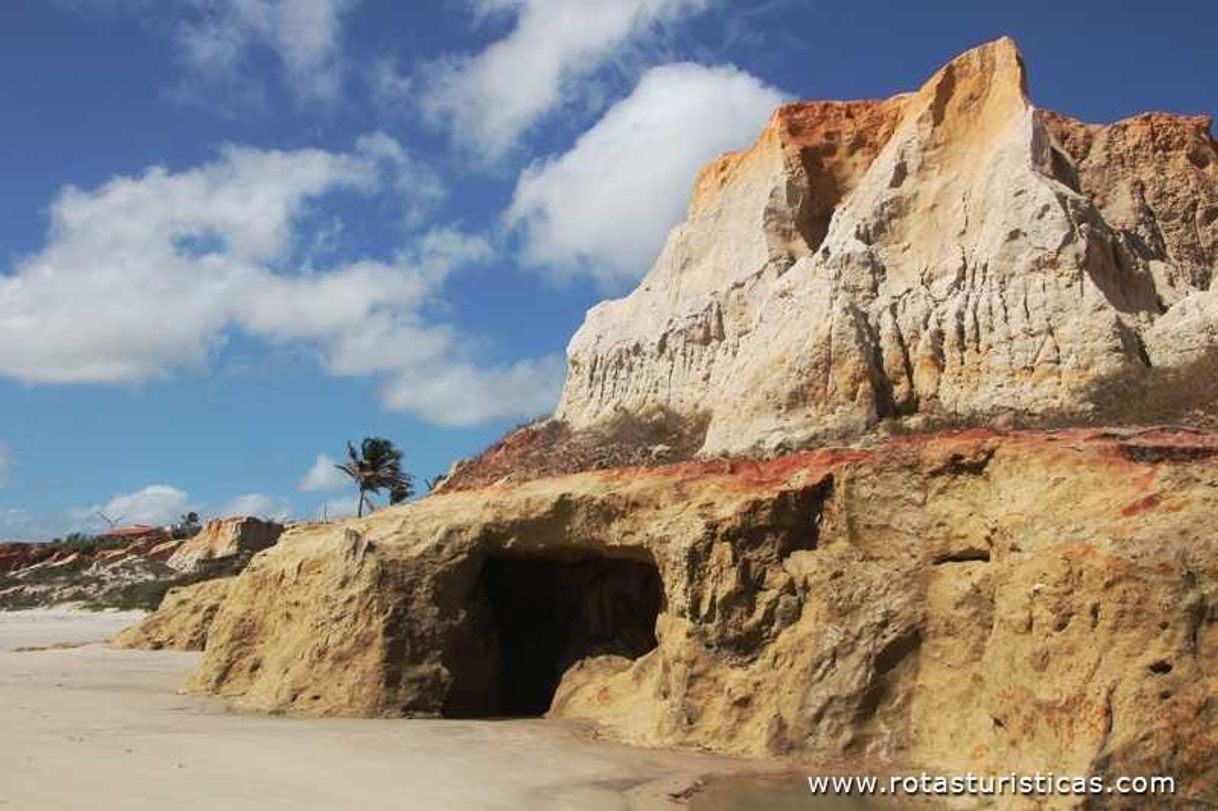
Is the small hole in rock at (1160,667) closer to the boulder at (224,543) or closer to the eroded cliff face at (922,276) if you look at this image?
the eroded cliff face at (922,276)

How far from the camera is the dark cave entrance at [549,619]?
54.6 ft

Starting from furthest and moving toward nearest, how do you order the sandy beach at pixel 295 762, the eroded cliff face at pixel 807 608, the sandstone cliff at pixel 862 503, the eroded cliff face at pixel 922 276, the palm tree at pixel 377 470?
the palm tree at pixel 377 470, the eroded cliff face at pixel 922 276, the sandstone cliff at pixel 862 503, the sandy beach at pixel 295 762, the eroded cliff face at pixel 807 608

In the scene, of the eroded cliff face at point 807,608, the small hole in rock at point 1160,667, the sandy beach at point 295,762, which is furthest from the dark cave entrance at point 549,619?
the small hole in rock at point 1160,667

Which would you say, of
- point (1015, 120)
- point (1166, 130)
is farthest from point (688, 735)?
point (1166, 130)

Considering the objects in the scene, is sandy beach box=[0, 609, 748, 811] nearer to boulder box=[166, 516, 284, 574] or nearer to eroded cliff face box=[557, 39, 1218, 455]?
eroded cliff face box=[557, 39, 1218, 455]

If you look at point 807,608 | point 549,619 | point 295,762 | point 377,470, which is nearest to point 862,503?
point 807,608

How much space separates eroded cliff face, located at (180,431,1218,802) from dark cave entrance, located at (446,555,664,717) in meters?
0.04

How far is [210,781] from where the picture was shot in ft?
32.7

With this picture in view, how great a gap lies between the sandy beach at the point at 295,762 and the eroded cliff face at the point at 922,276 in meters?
6.76

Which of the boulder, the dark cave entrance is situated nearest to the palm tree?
the boulder

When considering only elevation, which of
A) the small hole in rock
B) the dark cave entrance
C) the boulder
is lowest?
the small hole in rock

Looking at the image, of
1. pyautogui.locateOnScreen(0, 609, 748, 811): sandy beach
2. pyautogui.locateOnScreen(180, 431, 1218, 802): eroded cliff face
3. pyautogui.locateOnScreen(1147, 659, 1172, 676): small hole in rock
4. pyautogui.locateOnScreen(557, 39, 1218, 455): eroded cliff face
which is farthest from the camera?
pyautogui.locateOnScreen(557, 39, 1218, 455): eroded cliff face

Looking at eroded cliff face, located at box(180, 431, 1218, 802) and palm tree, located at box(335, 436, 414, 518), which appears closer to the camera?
eroded cliff face, located at box(180, 431, 1218, 802)

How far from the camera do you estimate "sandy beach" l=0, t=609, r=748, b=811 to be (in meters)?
9.45
